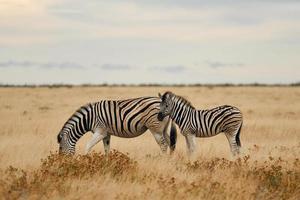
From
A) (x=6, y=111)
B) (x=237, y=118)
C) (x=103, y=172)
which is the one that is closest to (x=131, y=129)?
(x=237, y=118)

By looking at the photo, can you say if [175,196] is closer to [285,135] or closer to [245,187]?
[245,187]

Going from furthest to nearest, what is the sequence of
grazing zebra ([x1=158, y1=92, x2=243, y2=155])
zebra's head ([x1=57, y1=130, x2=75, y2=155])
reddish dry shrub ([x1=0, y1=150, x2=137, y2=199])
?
grazing zebra ([x1=158, y1=92, x2=243, y2=155])
zebra's head ([x1=57, y1=130, x2=75, y2=155])
reddish dry shrub ([x1=0, y1=150, x2=137, y2=199])

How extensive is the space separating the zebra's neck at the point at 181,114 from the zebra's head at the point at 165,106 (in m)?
0.16

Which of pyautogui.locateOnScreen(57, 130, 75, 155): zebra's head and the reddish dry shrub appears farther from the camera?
pyautogui.locateOnScreen(57, 130, 75, 155): zebra's head

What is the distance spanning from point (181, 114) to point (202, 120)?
54 cm

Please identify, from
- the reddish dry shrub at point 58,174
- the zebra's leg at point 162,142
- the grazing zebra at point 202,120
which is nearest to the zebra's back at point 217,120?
the grazing zebra at point 202,120

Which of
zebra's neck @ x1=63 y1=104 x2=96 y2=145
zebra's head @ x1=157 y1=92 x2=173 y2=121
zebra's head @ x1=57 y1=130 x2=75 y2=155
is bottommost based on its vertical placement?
zebra's head @ x1=57 y1=130 x2=75 y2=155

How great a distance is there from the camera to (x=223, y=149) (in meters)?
16.5

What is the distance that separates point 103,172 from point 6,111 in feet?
67.8

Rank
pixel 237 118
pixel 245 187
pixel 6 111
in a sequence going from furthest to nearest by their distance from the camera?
pixel 6 111 → pixel 237 118 → pixel 245 187

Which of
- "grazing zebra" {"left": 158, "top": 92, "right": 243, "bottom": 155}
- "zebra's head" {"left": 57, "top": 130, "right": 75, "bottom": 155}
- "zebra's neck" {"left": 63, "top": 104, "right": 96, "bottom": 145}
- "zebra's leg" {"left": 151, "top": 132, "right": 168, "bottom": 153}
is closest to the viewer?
"zebra's head" {"left": 57, "top": 130, "right": 75, "bottom": 155}

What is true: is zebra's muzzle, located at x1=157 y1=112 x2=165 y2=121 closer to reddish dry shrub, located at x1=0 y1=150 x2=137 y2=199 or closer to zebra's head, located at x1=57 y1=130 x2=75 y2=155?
zebra's head, located at x1=57 y1=130 x2=75 y2=155

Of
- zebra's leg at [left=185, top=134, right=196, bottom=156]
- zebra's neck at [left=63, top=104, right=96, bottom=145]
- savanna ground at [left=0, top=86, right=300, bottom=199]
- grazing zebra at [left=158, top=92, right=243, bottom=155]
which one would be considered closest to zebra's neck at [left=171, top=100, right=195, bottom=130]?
grazing zebra at [left=158, top=92, right=243, bottom=155]

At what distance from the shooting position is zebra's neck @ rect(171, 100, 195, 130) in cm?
1457
